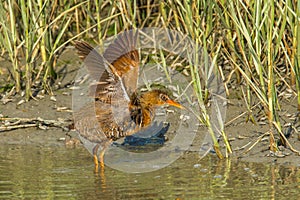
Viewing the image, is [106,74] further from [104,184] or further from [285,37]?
[285,37]

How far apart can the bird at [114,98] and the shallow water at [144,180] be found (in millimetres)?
354

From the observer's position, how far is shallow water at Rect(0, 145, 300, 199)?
6.15 meters

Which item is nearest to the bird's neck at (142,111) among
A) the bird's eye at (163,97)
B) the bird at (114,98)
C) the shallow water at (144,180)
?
the bird at (114,98)

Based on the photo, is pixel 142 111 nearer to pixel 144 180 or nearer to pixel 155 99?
pixel 155 99

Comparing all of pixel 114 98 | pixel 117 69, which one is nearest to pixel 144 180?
pixel 114 98

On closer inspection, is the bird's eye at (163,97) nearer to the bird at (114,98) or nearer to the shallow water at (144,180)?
the bird at (114,98)

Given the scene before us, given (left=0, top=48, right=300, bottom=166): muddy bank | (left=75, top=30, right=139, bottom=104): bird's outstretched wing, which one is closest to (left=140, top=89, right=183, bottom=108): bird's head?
(left=75, top=30, right=139, bottom=104): bird's outstretched wing

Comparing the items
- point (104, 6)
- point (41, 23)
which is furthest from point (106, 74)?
point (104, 6)

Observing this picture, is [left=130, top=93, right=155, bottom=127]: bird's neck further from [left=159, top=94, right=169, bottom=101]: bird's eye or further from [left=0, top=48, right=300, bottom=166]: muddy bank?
[left=0, top=48, right=300, bottom=166]: muddy bank

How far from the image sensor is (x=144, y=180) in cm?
667

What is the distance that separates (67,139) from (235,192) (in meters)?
2.78

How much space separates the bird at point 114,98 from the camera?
7148 millimetres

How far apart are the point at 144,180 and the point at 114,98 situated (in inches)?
41.7

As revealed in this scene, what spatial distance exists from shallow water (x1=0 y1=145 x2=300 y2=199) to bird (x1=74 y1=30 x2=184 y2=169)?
0.35 meters
